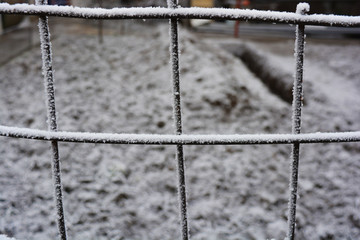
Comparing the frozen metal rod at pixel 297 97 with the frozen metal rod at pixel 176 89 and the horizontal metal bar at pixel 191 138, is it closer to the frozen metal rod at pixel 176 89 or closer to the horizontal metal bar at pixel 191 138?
the horizontal metal bar at pixel 191 138

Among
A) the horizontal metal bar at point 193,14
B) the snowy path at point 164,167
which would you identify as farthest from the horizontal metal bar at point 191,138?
the snowy path at point 164,167

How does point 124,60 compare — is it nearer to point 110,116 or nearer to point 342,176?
point 110,116

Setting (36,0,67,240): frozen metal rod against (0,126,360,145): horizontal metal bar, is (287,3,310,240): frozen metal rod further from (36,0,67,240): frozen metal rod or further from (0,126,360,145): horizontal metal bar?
(36,0,67,240): frozen metal rod

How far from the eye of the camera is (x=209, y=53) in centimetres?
637

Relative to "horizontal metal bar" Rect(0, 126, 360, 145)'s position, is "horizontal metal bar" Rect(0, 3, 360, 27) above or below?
above

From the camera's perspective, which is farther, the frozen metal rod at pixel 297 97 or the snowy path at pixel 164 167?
the snowy path at pixel 164 167

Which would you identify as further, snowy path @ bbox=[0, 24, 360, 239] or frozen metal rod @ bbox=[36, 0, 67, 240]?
snowy path @ bbox=[0, 24, 360, 239]

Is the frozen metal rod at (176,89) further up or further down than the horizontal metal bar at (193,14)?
further down

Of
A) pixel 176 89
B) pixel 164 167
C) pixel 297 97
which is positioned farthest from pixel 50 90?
pixel 164 167

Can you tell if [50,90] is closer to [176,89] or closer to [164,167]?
[176,89]

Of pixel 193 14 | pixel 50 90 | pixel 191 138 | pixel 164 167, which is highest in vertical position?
pixel 193 14

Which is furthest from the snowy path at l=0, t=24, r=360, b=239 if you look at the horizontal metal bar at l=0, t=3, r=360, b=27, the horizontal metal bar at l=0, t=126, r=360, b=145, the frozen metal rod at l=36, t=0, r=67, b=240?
the horizontal metal bar at l=0, t=3, r=360, b=27

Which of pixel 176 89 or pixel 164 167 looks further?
pixel 164 167

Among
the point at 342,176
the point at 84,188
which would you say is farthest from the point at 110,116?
the point at 342,176
